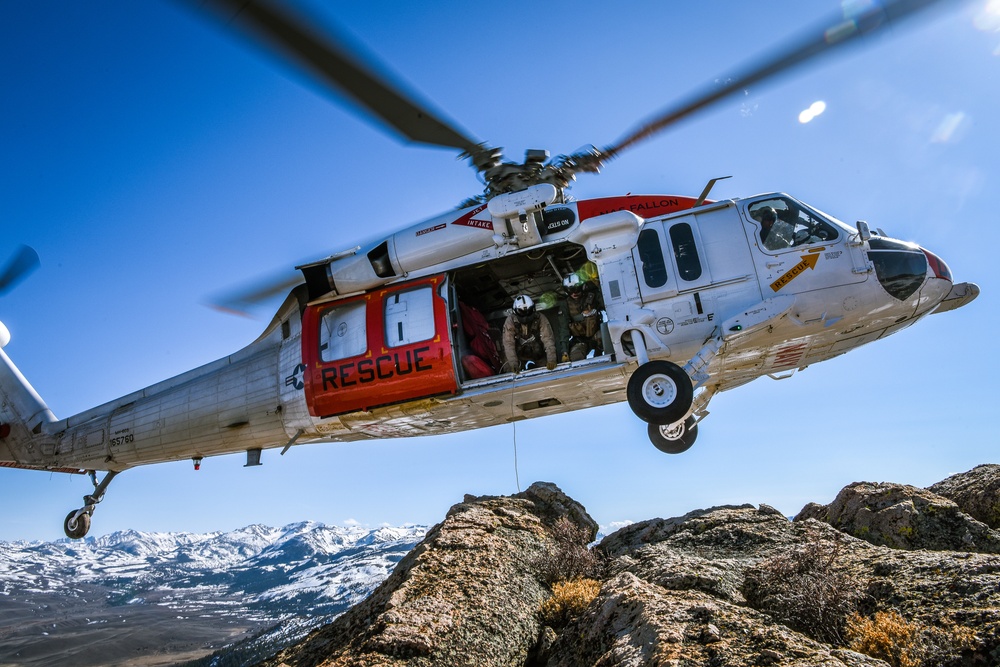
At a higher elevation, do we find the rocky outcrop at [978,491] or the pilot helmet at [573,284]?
the pilot helmet at [573,284]

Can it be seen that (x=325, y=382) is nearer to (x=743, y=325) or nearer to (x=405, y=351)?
(x=405, y=351)

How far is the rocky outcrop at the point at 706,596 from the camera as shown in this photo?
3.48 metres

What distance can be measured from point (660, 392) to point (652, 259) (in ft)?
7.23

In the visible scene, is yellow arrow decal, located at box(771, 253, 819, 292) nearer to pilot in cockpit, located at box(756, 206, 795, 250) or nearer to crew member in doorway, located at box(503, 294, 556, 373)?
pilot in cockpit, located at box(756, 206, 795, 250)

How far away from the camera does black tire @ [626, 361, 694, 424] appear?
8.45m

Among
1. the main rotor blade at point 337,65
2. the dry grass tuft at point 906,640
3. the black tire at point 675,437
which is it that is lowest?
the dry grass tuft at point 906,640

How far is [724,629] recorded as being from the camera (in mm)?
3664

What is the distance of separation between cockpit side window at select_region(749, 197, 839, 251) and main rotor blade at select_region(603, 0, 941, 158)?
8.12 ft

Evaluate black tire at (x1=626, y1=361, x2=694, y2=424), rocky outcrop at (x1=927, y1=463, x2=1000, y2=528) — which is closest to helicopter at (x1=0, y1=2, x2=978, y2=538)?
black tire at (x1=626, y1=361, x2=694, y2=424)

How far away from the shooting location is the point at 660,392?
28.2ft

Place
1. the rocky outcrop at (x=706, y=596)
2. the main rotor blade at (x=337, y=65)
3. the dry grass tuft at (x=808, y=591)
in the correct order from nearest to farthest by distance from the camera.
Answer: the rocky outcrop at (x=706, y=596), the dry grass tuft at (x=808, y=591), the main rotor blade at (x=337, y=65)

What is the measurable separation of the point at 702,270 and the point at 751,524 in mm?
4332

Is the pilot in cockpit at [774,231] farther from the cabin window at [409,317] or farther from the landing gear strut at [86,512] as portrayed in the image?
the landing gear strut at [86,512]

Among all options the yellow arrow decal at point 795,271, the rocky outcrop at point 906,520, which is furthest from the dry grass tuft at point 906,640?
the yellow arrow decal at point 795,271
